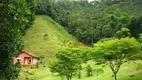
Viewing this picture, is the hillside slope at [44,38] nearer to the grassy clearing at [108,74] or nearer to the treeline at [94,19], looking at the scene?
the treeline at [94,19]

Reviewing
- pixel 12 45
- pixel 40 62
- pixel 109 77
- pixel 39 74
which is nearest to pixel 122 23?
pixel 40 62

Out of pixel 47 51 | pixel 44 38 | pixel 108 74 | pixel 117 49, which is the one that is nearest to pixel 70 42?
pixel 47 51

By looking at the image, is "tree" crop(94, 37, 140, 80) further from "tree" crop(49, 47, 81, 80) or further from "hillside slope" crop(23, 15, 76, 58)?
"hillside slope" crop(23, 15, 76, 58)

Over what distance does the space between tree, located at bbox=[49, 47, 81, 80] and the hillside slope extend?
29.9 meters

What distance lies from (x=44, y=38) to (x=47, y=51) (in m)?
9.18

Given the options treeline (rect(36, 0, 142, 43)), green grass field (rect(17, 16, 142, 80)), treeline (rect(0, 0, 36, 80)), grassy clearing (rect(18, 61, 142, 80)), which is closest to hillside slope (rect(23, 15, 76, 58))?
green grass field (rect(17, 16, 142, 80))

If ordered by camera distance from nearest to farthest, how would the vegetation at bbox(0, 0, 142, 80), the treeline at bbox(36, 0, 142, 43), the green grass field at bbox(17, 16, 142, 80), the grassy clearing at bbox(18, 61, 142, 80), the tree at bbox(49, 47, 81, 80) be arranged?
the vegetation at bbox(0, 0, 142, 80), the tree at bbox(49, 47, 81, 80), the grassy clearing at bbox(18, 61, 142, 80), the green grass field at bbox(17, 16, 142, 80), the treeline at bbox(36, 0, 142, 43)

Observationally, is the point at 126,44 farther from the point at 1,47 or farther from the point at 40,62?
the point at 40,62

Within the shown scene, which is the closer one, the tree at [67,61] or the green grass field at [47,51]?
the tree at [67,61]

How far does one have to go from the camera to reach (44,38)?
7369 cm

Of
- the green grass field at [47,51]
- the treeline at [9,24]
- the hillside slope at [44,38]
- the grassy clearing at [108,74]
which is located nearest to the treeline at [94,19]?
the green grass field at [47,51]

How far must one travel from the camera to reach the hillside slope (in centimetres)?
6531

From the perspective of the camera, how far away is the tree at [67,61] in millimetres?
30898

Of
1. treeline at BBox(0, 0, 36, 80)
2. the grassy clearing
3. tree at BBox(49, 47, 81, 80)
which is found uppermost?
treeline at BBox(0, 0, 36, 80)
